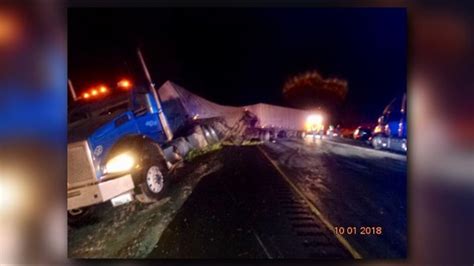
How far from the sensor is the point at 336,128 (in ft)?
8.34

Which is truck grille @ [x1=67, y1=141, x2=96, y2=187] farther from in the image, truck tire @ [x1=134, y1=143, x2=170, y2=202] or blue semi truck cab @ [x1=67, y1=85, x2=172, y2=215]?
truck tire @ [x1=134, y1=143, x2=170, y2=202]

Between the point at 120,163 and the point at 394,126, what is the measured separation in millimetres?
1499

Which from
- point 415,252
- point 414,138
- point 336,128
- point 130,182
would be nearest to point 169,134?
point 130,182

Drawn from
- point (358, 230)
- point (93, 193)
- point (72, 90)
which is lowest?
point (358, 230)

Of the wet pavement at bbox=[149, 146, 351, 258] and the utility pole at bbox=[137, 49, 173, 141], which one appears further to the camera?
the utility pole at bbox=[137, 49, 173, 141]

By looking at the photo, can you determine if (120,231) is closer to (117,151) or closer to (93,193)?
(93,193)

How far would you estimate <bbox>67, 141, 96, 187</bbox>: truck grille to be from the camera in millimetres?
2381

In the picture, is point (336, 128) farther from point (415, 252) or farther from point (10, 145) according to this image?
point (10, 145)

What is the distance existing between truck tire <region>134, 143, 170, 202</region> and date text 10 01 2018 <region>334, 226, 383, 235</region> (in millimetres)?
968

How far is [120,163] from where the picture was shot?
7.96 feet

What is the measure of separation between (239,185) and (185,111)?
51 centimetres

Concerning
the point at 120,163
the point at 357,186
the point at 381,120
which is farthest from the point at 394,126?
the point at 120,163

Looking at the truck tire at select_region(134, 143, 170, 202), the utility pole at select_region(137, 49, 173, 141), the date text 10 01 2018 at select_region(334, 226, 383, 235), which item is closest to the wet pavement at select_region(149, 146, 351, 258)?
the date text 10 01 2018 at select_region(334, 226, 383, 235)

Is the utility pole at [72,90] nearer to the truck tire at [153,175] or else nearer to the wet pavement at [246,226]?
the truck tire at [153,175]
